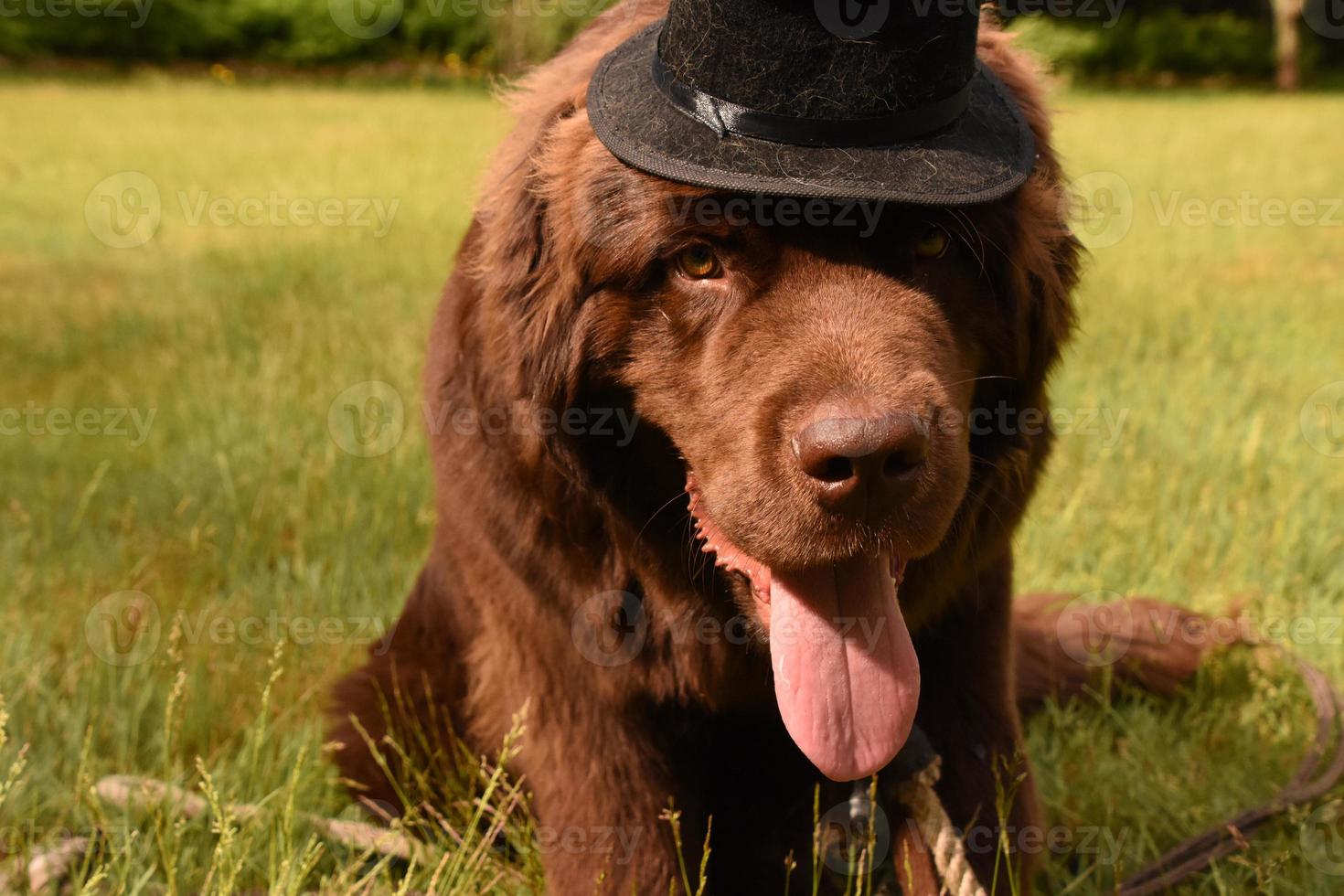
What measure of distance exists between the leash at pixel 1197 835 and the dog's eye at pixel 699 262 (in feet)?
3.37

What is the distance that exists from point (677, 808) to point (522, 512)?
67 centimetres

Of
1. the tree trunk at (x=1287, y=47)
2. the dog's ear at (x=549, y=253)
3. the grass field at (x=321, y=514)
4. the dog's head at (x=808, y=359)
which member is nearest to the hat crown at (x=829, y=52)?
the dog's head at (x=808, y=359)

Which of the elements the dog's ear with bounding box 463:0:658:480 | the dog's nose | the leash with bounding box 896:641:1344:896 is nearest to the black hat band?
the dog's ear with bounding box 463:0:658:480

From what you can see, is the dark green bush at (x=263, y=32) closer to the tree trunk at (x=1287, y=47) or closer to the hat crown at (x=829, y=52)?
the tree trunk at (x=1287, y=47)

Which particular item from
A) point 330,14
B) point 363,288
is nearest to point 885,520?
point 363,288

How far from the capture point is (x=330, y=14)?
2680cm

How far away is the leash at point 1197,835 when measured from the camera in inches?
96.1

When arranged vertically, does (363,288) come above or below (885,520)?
below

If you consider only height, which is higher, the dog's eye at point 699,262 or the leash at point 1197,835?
the dog's eye at point 699,262

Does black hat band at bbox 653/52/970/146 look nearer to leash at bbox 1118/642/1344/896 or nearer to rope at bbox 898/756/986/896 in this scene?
rope at bbox 898/756/986/896

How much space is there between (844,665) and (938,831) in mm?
473

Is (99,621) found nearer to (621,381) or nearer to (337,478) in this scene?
(337,478)

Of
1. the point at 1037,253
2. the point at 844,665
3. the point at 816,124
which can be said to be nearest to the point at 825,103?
the point at 816,124

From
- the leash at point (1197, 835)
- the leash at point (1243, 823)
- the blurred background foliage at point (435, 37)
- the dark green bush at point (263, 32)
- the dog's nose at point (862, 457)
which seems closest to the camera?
the dog's nose at point (862, 457)
